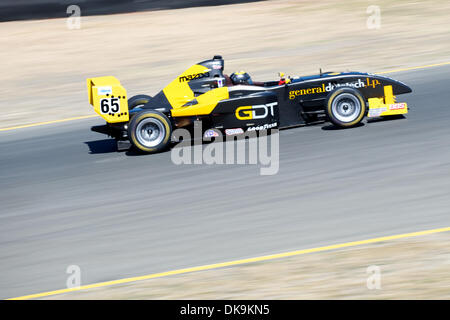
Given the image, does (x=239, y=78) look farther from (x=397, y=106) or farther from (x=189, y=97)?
(x=397, y=106)

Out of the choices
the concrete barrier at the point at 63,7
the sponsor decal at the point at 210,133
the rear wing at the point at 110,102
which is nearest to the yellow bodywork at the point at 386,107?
the sponsor decal at the point at 210,133

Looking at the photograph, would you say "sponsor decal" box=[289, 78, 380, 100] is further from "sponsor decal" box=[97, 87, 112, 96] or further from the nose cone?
"sponsor decal" box=[97, 87, 112, 96]

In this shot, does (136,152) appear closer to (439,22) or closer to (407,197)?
(407,197)

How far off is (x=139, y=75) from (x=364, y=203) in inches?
400

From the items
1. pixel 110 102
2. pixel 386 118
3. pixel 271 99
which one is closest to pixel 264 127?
pixel 271 99

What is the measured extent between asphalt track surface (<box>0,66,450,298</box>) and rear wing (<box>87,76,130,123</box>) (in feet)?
2.13

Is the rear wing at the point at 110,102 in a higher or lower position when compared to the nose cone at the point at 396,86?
lower

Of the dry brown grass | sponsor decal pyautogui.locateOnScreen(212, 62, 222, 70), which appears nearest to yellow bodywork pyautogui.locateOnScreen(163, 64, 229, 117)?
sponsor decal pyautogui.locateOnScreen(212, 62, 222, 70)

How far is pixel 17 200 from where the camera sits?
29.4 feet

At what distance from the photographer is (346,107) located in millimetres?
10086

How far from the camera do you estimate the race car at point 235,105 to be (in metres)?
9.97

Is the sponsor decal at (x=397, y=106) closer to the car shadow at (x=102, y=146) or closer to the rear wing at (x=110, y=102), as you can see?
Answer: the rear wing at (x=110, y=102)

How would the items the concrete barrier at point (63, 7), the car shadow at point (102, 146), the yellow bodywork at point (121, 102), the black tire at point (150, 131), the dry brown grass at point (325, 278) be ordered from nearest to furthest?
the dry brown grass at point (325, 278), the black tire at point (150, 131), the yellow bodywork at point (121, 102), the car shadow at point (102, 146), the concrete barrier at point (63, 7)
